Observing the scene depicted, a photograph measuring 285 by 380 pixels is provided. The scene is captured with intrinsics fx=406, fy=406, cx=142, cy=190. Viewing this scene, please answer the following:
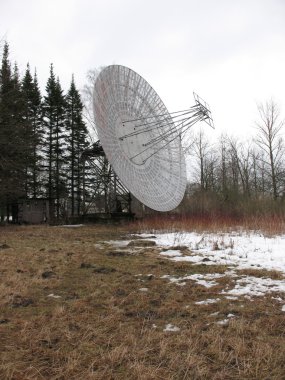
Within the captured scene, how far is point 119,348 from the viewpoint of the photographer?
11.3ft

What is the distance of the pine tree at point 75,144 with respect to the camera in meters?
39.3

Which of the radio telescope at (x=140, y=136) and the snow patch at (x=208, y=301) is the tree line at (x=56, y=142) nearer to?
the radio telescope at (x=140, y=136)

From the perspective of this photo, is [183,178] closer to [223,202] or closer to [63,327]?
[223,202]

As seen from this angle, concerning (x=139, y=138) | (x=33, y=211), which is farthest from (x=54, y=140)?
(x=139, y=138)

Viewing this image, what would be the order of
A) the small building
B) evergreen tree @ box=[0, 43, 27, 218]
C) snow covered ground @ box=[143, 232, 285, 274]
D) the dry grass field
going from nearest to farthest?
the dry grass field < snow covered ground @ box=[143, 232, 285, 274] < evergreen tree @ box=[0, 43, 27, 218] < the small building

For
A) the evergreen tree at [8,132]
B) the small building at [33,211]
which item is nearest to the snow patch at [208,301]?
the evergreen tree at [8,132]

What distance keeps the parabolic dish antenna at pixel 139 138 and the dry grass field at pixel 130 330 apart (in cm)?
865

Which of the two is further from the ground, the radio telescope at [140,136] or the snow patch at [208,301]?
the radio telescope at [140,136]

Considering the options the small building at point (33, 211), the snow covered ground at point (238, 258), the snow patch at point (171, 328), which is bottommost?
the snow patch at point (171, 328)

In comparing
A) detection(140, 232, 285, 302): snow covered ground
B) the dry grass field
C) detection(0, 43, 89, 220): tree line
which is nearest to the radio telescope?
detection(140, 232, 285, 302): snow covered ground

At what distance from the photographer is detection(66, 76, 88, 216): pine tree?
39.3 metres

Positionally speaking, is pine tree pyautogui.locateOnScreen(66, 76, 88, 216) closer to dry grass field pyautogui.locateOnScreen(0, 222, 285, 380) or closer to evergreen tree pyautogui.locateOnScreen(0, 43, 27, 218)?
evergreen tree pyautogui.locateOnScreen(0, 43, 27, 218)

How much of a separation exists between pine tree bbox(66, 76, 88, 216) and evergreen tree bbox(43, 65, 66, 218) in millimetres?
712

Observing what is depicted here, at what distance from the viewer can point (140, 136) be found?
18.4 metres
